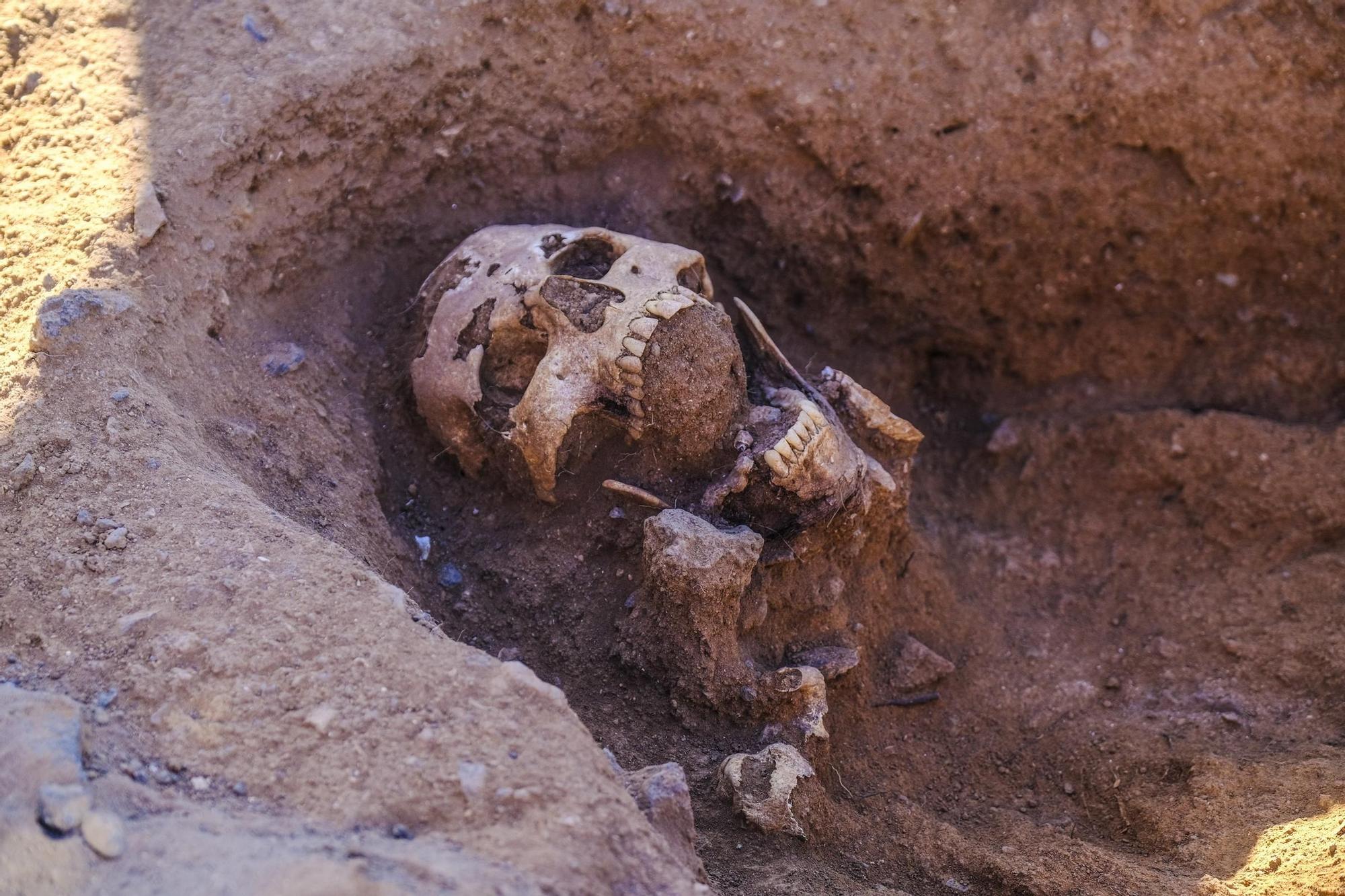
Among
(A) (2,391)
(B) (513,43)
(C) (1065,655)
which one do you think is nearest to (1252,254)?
(C) (1065,655)

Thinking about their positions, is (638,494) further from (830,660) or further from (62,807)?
(62,807)

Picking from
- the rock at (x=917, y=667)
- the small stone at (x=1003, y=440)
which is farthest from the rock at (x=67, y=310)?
the small stone at (x=1003, y=440)

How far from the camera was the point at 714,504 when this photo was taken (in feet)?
9.63

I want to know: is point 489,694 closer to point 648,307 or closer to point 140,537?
point 140,537

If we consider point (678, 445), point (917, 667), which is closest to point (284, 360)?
point (678, 445)

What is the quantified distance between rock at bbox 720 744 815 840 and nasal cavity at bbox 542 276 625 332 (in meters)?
1.17

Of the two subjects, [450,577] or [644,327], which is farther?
[450,577]

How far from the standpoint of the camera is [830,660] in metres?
3.04

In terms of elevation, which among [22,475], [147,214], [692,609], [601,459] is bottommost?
[692,609]

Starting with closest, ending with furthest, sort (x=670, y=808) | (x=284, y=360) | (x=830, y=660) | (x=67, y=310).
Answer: (x=670, y=808) → (x=67, y=310) → (x=830, y=660) → (x=284, y=360)

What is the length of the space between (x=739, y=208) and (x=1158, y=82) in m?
1.43

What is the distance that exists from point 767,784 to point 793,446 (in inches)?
33.8

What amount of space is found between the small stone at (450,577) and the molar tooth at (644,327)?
844 millimetres

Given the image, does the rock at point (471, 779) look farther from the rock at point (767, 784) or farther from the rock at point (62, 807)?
the rock at point (767, 784)
